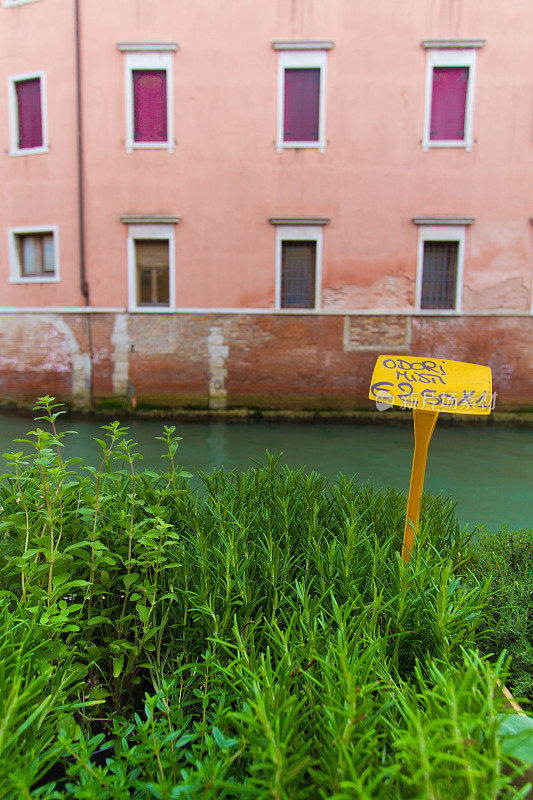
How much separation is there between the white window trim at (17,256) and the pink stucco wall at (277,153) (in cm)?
23

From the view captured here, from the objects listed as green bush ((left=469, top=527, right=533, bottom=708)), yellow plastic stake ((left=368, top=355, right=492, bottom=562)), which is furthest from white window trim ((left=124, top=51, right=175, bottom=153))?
green bush ((left=469, top=527, right=533, bottom=708))

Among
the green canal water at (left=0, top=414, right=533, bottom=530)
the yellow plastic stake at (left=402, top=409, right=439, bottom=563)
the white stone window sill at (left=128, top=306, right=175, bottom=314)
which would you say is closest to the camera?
the yellow plastic stake at (left=402, top=409, right=439, bottom=563)

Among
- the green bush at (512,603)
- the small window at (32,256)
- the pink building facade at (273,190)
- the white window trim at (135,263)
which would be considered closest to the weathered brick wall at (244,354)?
the pink building facade at (273,190)

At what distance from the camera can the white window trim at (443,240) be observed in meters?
10.1

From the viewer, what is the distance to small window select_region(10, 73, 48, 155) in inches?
424

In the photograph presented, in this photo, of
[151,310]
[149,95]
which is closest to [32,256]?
[151,310]

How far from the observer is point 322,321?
407 inches

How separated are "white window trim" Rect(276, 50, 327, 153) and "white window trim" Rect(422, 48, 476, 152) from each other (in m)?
2.05

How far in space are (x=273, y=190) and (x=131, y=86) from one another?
3.69 meters

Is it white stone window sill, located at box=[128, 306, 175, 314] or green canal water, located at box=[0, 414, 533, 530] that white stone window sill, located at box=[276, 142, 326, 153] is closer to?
white stone window sill, located at box=[128, 306, 175, 314]

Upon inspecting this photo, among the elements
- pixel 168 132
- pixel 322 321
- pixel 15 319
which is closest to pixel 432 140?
pixel 322 321

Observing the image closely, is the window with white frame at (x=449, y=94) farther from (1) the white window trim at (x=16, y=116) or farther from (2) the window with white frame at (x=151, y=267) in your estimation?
(1) the white window trim at (x=16, y=116)

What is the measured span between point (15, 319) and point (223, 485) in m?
10.5

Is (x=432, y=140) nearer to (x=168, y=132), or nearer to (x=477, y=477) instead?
(x=168, y=132)
